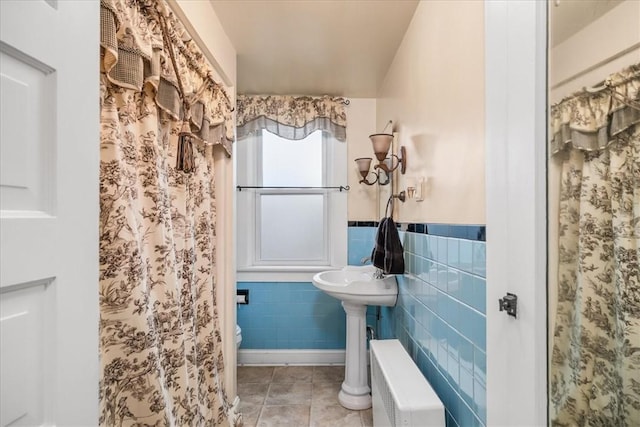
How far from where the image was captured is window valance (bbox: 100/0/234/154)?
3.08 feet

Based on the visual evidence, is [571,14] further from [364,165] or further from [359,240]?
[359,240]

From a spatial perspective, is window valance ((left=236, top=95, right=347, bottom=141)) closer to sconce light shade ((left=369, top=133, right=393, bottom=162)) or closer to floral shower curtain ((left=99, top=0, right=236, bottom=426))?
sconce light shade ((left=369, top=133, right=393, bottom=162))

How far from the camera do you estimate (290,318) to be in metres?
2.92

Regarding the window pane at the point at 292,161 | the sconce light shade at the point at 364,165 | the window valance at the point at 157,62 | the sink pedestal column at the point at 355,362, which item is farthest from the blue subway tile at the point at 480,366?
the window pane at the point at 292,161

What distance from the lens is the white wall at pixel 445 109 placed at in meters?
1.12

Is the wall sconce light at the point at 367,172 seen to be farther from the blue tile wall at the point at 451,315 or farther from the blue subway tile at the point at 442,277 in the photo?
the blue subway tile at the point at 442,277

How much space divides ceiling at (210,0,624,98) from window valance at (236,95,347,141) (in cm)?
11

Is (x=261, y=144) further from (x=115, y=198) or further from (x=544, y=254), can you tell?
(x=544, y=254)

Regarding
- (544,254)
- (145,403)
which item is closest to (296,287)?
(145,403)

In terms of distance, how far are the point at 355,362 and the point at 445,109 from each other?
1737 millimetres

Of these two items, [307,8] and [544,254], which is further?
[307,8]

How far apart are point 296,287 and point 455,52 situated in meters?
2.19

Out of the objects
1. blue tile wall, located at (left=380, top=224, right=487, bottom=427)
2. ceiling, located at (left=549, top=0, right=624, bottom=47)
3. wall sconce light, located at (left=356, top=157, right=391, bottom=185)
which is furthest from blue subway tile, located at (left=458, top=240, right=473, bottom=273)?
wall sconce light, located at (left=356, top=157, right=391, bottom=185)

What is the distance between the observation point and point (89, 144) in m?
0.63
